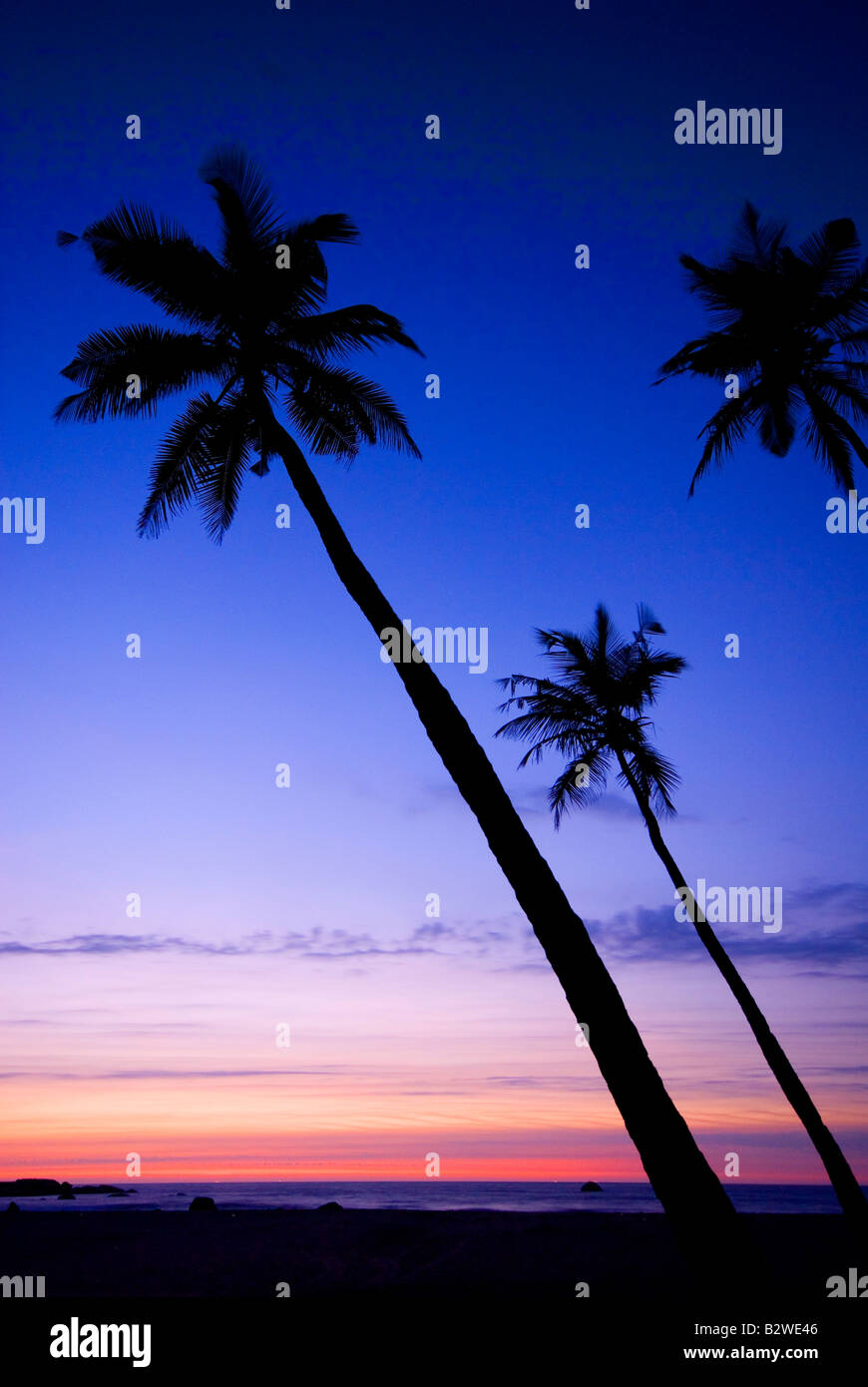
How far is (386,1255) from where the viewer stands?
67.7ft

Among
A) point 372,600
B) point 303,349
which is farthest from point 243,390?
point 372,600

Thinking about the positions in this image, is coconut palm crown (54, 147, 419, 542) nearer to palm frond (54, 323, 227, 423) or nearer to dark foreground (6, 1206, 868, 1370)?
palm frond (54, 323, 227, 423)

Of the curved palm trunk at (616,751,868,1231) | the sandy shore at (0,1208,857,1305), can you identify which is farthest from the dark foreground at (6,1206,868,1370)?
the curved palm trunk at (616,751,868,1231)

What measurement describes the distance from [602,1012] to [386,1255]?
16.0 meters

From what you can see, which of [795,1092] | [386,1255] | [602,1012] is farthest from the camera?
[386,1255]

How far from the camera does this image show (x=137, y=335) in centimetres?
1305

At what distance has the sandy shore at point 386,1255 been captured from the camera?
55.1ft

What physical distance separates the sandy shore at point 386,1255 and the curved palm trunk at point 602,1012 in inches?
341

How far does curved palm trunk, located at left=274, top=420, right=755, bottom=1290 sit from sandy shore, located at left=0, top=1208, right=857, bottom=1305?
8.67 meters
